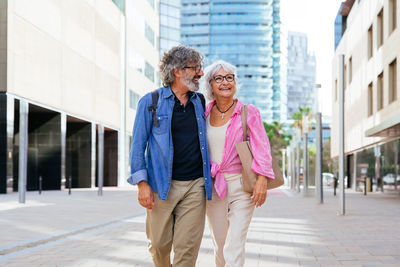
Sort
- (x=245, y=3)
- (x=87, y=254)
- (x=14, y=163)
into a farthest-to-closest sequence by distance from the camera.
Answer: (x=245, y=3)
(x=14, y=163)
(x=87, y=254)

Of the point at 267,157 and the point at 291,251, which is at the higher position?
the point at 267,157

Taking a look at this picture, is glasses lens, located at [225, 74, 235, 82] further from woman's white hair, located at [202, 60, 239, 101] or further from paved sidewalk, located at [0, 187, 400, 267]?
paved sidewalk, located at [0, 187, 400, 267]

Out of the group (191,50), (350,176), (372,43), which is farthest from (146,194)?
(350,176)

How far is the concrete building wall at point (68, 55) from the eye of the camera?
28661 millimetres

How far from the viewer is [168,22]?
225 feet

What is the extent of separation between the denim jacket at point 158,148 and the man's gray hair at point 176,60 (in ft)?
0.53

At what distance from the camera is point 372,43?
110 ft

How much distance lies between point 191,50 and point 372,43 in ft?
101

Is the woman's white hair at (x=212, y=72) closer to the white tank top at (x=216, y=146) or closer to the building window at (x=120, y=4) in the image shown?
the white tank top at (x=216, y=146)

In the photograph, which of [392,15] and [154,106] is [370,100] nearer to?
[392,15]

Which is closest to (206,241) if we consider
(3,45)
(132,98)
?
(3,45)

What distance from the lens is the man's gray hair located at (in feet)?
14.7

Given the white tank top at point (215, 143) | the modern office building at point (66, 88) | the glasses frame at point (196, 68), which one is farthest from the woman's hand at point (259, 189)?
the modern office building at point (66, 88)

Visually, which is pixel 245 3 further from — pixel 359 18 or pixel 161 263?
pixel 161 263
